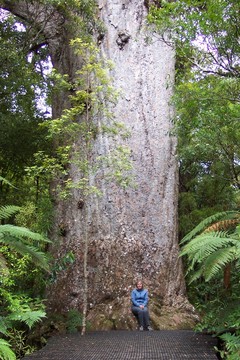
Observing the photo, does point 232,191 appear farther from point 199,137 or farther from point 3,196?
point 3,196

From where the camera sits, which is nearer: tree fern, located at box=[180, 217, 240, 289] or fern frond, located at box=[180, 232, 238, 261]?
tree fern, located at box=[180, 217, 240, 289]

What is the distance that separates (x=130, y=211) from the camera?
21.5 ft

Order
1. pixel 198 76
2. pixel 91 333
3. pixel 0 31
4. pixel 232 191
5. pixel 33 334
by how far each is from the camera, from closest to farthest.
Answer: pixel 198 76 < pixel 91 333 < pixel 33 334 < pixel 0 31 < pixel 232 191

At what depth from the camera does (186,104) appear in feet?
16.3

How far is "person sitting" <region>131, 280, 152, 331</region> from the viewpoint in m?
5.52

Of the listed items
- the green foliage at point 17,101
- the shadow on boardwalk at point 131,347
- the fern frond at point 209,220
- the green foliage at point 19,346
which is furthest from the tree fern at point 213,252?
the green foliage at point 17,101

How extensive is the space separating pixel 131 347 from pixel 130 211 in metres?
2.63

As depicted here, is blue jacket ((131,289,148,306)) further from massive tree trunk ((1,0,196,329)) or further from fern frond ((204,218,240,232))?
fern frond ((204,218,240,232))

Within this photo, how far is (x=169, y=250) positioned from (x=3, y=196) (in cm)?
559

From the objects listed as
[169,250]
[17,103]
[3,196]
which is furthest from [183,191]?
[3,196]

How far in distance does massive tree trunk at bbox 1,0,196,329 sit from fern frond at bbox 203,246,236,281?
205cm

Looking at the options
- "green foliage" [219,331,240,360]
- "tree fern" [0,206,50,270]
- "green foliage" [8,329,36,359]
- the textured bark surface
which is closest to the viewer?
"green foliage" [219,331,240,360]

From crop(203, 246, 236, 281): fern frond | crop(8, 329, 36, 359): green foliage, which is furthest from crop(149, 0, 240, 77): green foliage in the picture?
crop(8, 329, 36, 359): green foliage

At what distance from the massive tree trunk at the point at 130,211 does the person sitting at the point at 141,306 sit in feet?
0.77
